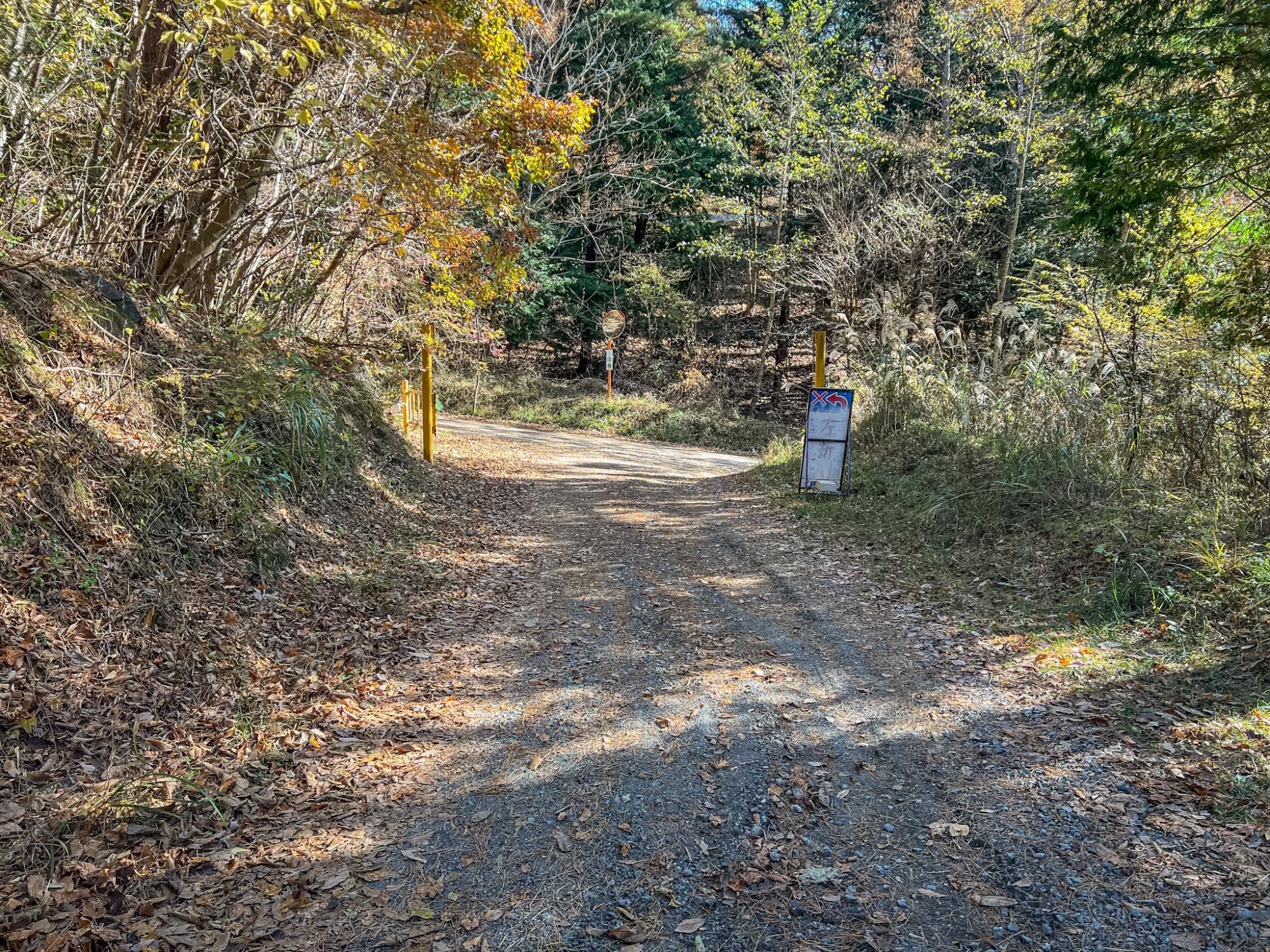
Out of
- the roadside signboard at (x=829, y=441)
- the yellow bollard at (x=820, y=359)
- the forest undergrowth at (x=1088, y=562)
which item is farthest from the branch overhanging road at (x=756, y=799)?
the yellow bollard at (x=820, y=359)

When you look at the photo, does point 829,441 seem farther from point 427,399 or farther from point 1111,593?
point 427,399

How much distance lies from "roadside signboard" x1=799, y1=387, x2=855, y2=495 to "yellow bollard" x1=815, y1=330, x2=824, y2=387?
0.49 metres

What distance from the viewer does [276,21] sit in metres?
4.88

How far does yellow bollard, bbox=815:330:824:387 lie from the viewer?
407 inches

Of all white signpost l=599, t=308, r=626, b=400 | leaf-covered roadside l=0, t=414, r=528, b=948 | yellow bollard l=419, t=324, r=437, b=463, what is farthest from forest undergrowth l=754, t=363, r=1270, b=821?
white signpost l=599, t=308, r=626, b=400

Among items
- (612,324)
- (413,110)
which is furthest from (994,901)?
(612,324)

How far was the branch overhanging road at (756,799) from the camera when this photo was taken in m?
2.81

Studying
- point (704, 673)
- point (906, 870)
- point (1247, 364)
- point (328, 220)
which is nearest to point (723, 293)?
point (328, 220)

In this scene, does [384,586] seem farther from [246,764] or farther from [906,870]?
[906,870]

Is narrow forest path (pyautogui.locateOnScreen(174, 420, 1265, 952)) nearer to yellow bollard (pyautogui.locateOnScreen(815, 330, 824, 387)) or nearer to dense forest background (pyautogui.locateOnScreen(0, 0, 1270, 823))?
dense forest background (pyautogui.locateOnScreen(0, 0, 1270, 823))

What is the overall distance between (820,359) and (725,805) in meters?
8.11

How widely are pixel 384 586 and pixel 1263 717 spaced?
6251mm

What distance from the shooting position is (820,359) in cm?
1055

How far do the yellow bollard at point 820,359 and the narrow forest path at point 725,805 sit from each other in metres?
5.07
